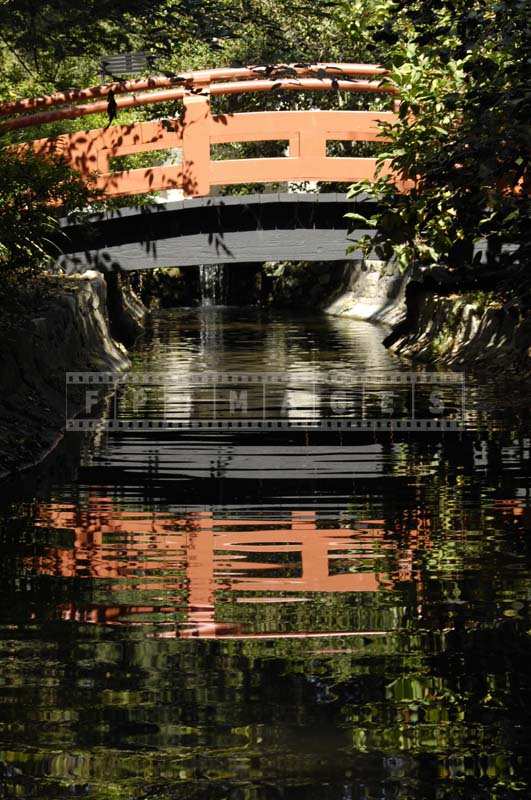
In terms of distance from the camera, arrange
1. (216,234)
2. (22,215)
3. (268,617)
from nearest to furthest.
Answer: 1. (268,617)
2. (22,215)
3. (216,234)

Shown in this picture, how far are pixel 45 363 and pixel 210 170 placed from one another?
644 centimetres

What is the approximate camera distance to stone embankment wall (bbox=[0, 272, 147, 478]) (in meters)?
9.85

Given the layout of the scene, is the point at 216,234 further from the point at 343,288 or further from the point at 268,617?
the point at 268,617

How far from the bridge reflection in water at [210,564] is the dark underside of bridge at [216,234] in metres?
11.6

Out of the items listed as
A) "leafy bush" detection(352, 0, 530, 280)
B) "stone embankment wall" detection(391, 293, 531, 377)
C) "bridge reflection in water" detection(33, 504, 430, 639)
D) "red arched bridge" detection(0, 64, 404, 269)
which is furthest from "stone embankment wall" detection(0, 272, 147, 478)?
"stone embankment wall" detection(391, 293, 531, 377)

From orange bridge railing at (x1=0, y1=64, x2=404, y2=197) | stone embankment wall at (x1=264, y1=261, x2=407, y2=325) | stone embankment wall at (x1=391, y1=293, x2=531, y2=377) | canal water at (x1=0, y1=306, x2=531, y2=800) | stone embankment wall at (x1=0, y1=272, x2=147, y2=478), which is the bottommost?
canal water at (x1=0, y1=306, x2=531, y2=800)

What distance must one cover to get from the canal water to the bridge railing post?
7.19 meters

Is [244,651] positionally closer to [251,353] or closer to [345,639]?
[345,639]

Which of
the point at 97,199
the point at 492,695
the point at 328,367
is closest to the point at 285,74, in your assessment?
the point at 492,695

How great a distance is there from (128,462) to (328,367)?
7.47m

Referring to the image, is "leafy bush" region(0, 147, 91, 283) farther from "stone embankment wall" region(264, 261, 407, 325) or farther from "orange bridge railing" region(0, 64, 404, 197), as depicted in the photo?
"stone embankment wall" region(264, 261, 407, 325)

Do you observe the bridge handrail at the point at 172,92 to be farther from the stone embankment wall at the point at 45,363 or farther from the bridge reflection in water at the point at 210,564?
the bridge reflection in water at the point at 210,564

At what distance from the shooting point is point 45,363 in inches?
475

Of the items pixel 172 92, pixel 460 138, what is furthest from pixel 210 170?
pixel 460 138
